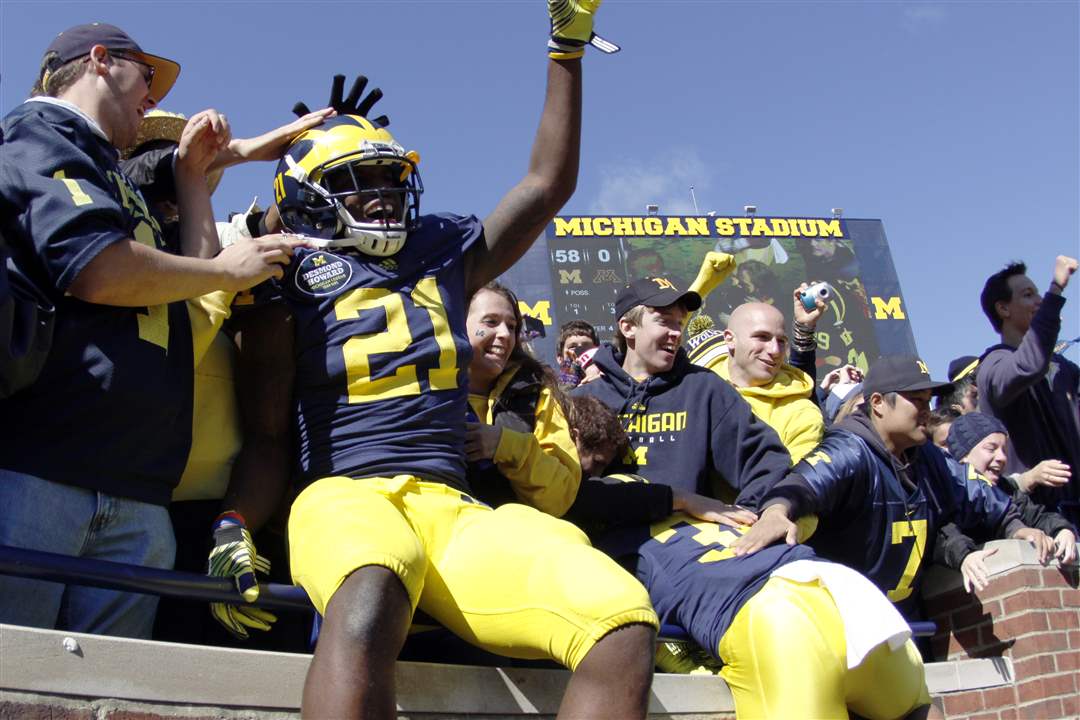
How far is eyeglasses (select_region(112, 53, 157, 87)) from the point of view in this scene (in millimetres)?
3131

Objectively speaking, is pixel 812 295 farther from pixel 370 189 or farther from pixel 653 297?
pixel 370 189

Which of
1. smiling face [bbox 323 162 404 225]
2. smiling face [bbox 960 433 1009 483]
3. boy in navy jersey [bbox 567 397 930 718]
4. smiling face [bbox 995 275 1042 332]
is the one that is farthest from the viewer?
smiling face [bbox 995 275 1042 332]

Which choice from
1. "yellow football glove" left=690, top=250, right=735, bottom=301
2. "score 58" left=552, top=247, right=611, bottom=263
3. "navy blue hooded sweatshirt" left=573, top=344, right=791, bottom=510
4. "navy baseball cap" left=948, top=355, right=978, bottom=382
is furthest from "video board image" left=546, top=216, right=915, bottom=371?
"navy blue hooded sweatshirt" left=573, top=344, right=791, bottom=510

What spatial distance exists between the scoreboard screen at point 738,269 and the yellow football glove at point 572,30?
17388mm

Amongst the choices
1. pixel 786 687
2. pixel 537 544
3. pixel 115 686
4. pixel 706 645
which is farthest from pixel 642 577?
pixel 115 686

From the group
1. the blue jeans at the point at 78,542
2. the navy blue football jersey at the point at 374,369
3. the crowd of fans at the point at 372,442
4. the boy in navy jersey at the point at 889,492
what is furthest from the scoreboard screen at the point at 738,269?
the blue jeans at the point at 78,542

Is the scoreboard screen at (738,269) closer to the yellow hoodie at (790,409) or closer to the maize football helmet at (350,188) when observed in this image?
the yellow hoodie at (790,409)

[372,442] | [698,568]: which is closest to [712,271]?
[698,568]

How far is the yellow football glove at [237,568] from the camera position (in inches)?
109

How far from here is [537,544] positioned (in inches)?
107

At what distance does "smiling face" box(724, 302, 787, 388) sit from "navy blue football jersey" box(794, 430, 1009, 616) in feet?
1.32

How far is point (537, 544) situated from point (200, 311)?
1.18 metres

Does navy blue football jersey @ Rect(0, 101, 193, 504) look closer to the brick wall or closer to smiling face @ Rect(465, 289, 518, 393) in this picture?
smiling face @ Rect(465, 289, 518, 393)

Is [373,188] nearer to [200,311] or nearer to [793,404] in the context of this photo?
[200,311]
